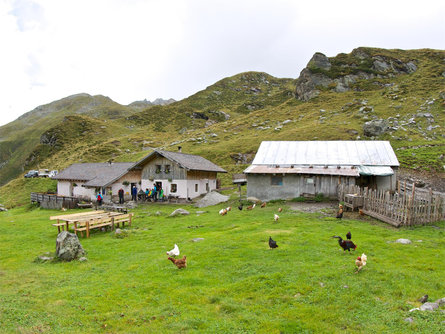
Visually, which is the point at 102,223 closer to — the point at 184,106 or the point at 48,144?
the point at 48,144

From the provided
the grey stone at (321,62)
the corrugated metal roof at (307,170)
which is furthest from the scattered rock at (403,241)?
the grey stone at (321,62)

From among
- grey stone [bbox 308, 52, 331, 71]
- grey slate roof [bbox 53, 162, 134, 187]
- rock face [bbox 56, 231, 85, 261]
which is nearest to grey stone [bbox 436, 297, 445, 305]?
rock face [bbox 56, 231, 85, 261]

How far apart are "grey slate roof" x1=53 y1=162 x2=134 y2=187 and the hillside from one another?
1987cm

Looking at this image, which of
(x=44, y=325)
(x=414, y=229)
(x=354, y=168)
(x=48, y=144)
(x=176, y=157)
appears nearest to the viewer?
(x=44, y=325)

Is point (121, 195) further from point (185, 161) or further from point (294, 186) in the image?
point (294, 186)

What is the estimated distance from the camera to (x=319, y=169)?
31906 millimetres

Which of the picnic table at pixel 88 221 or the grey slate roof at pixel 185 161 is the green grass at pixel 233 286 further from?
the grey slate roof at pixel 185 161

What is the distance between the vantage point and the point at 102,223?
21.9 metres

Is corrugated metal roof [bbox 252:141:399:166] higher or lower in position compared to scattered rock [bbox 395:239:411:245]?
higher

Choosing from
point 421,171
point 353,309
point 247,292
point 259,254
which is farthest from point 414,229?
point 421,171

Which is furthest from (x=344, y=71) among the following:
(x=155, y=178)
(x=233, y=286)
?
(x=233, y=286)

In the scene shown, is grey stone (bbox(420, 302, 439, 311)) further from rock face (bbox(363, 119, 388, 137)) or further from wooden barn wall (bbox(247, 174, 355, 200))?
rock face (bbox(363, 119, 388, 137))

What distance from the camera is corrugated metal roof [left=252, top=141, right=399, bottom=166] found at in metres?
34.1

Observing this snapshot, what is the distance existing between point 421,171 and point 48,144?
396ft
